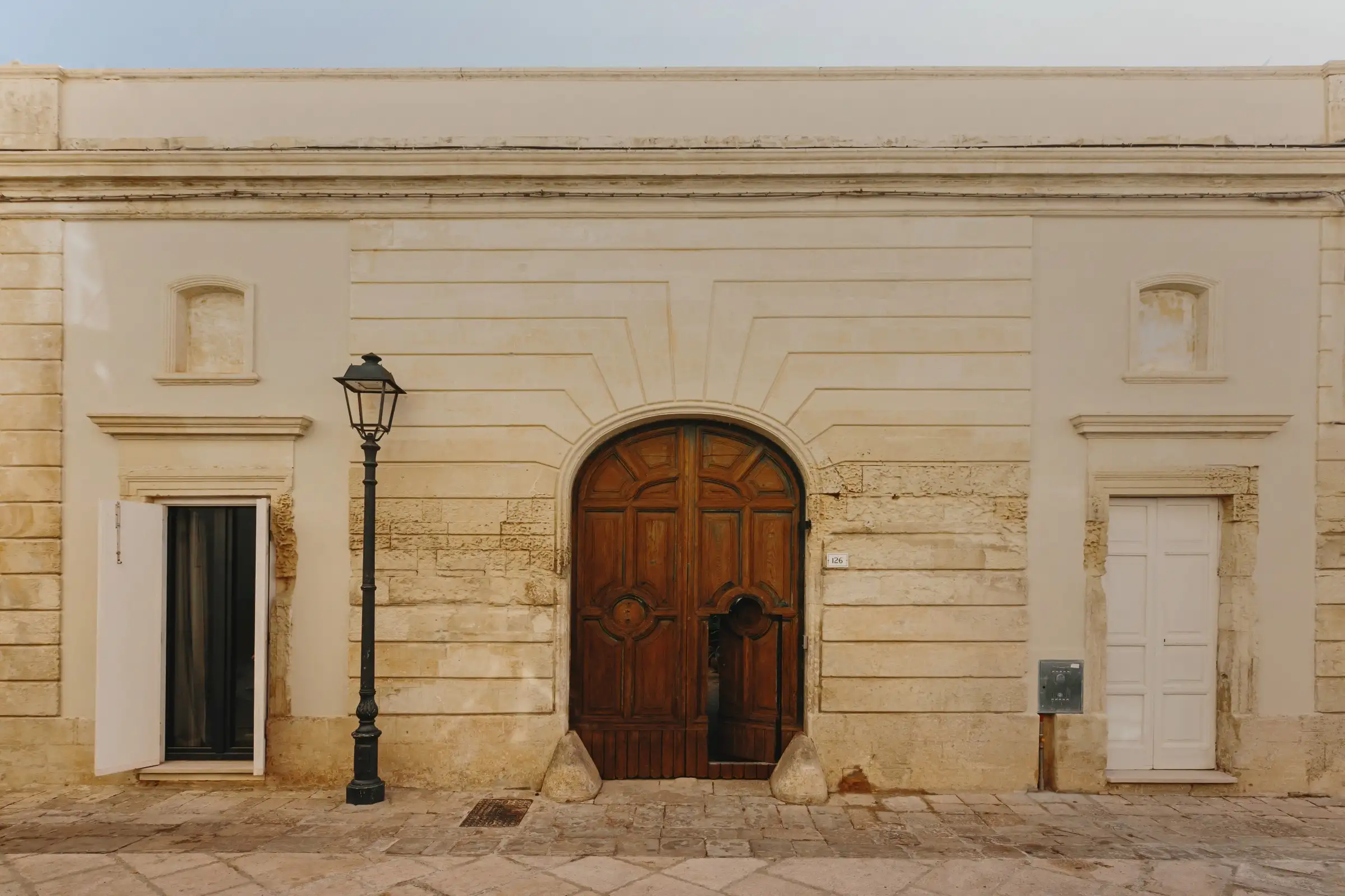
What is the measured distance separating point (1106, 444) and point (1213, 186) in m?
2.23

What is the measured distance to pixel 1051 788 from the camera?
5.97m

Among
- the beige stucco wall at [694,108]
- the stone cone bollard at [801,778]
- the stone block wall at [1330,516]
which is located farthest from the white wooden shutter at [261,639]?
the stone block wall at [1330,516]

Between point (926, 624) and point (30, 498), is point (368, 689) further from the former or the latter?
point (926, 624)

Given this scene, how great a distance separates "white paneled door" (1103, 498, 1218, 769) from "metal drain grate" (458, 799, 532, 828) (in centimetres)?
470

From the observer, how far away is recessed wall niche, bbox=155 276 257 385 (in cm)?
612

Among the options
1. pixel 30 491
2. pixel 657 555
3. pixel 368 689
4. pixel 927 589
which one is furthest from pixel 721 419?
pixel 30 491

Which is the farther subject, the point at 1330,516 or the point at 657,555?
the point at 657,555

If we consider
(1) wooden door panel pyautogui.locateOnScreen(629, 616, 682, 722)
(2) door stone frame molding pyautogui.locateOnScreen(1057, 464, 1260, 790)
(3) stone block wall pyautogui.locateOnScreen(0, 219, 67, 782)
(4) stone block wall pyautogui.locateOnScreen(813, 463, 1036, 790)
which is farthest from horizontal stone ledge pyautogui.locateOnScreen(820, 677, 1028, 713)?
(3) stone block wall pyautogui.locateOnScreen(0, 219, 67, 782)

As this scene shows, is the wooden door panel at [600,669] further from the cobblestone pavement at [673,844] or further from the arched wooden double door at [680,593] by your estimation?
the cobblestone pavement at [673,844]

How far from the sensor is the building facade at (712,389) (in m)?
6.00

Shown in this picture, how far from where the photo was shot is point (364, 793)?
562 centimetres

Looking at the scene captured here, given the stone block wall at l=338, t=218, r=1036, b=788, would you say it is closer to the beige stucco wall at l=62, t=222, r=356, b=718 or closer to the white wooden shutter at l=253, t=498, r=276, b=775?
the beige stucco wall at l=62, t=222, r=356, b=718

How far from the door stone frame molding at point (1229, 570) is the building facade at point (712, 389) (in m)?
0.03

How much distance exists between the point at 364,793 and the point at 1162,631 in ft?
20.9
